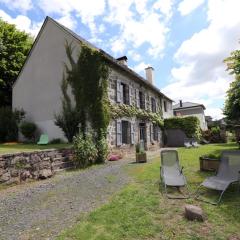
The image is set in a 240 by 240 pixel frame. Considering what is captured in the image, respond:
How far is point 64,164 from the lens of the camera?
36.9 ft

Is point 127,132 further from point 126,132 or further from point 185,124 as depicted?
point 185,124

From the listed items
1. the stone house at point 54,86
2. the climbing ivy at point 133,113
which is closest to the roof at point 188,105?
the climbing ivy at point 133,113

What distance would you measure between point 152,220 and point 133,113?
13.8m

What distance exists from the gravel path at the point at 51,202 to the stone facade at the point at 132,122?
261 inches

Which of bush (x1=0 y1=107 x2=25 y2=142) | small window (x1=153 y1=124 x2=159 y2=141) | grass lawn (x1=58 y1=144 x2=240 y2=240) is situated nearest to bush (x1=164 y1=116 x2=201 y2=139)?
small window (x1=153 y1=124 x2=159 y2=141)

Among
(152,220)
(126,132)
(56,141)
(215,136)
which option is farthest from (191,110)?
(152,220)

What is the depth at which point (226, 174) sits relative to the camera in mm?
7145

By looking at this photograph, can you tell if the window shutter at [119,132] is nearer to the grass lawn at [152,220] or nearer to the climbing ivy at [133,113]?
the climbing ivy at [133,113]

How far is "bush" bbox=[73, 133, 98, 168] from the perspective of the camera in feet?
38.6

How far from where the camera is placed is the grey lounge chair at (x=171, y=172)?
24.0 feet

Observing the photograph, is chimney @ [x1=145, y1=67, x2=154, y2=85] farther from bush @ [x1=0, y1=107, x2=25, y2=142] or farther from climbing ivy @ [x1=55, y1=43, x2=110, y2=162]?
bush @ [x1=0, y1=107, x2=25, y2=142]

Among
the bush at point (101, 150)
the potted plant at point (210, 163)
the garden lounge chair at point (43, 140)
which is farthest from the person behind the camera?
the garden lounge chair at point (43, 140)

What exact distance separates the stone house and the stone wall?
195 inches

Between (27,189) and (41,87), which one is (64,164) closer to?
(27,189)
